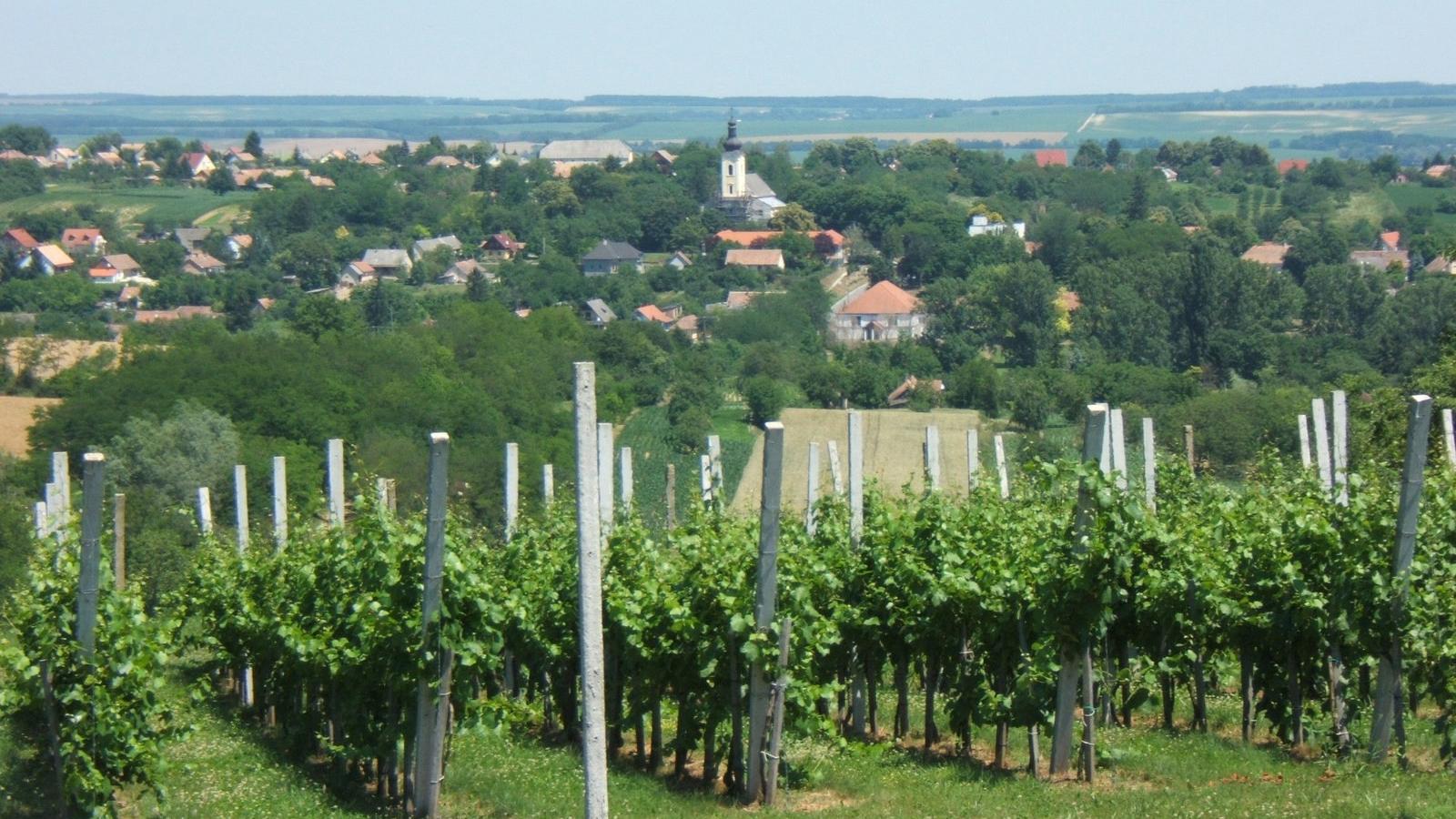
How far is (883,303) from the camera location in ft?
315

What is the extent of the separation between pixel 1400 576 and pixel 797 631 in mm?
3205

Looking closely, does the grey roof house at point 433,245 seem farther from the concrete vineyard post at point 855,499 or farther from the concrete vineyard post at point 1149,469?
the concrete vineyard post at point 855,499

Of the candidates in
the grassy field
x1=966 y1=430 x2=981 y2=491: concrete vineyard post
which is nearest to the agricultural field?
Result: x1=966 y1=430 x2=981 y2=491: concrete vineyard post

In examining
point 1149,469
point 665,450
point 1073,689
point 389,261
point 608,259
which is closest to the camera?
point 1073,689

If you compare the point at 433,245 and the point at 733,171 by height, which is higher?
the point at 733,171

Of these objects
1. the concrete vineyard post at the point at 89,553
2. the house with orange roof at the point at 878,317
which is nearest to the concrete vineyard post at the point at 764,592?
the concrete vineyard post at the point at 89,553

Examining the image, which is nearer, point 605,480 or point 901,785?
point 901,785

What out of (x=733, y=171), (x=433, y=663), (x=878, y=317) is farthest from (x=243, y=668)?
(x=733, y=171)

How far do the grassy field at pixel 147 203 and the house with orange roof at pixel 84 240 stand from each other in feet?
27.4

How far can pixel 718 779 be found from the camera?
9875 mm

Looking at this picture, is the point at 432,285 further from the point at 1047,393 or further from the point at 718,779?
the point at 718,779

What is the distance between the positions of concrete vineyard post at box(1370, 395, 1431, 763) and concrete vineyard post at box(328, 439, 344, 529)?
21.2 feet

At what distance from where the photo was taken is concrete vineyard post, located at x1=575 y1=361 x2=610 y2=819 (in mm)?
7574

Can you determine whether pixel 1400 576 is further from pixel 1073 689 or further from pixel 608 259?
pixel 608 259
